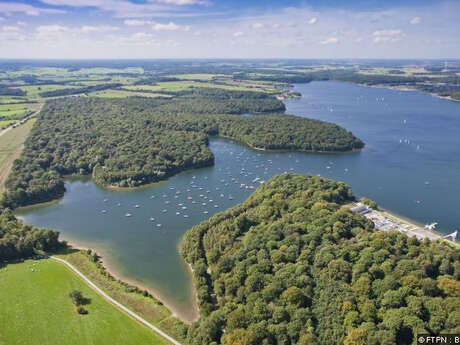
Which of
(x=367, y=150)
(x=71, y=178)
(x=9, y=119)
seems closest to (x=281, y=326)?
(x=71, y=178)

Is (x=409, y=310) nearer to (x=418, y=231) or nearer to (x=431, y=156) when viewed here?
(x=418, y=231)

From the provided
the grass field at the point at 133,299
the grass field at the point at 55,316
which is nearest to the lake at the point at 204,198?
the grass field at the point at 133,299

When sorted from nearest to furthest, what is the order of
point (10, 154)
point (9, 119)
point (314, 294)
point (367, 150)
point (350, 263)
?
1. point (314, 294)
2. point (350, 263)
3. point (10, 154)
4. point (367, 150)
5. point (9, 119)

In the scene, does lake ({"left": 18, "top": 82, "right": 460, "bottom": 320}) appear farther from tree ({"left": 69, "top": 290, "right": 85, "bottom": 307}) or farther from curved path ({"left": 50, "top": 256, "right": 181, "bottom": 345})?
tree ({"left": 69, "top": 290, "right": 85, "bottom": 307})

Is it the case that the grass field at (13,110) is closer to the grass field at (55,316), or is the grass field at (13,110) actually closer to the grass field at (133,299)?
the grass field at (55,316)

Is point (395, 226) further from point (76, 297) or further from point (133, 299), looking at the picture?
point (76, 297)

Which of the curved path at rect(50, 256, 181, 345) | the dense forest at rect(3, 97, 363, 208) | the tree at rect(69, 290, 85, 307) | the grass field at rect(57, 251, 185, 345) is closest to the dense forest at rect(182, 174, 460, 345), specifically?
the curved path at rect(50, 256, 181, 345)
